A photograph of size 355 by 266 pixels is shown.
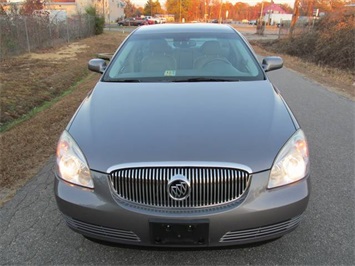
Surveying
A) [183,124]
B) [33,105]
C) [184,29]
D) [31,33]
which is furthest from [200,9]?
[183,124]

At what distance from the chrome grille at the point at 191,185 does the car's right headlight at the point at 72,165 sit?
0.87ft

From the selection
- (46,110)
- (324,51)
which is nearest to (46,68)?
(46,110)

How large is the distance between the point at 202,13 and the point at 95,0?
28534mm

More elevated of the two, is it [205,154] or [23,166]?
[205,154]

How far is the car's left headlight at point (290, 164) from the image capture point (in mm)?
2203

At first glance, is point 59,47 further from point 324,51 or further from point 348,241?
point 348,241

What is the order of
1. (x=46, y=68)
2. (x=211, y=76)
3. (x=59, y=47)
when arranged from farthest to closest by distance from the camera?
(x=59, y=47) < (x=46, y=68) < (x=211, y=76)

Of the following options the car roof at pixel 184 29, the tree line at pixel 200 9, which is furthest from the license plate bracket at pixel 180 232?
the tree line at pixel 200 9

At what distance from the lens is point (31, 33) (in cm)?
1584

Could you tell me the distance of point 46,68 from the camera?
441 inches

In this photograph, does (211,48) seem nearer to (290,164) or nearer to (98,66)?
(98,66)

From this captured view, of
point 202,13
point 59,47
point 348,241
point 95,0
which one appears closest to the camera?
point 348,241

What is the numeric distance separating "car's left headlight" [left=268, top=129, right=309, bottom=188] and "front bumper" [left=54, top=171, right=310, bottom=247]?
5 centimetres

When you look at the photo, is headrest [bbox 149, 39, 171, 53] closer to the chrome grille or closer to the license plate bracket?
the chrome grille
